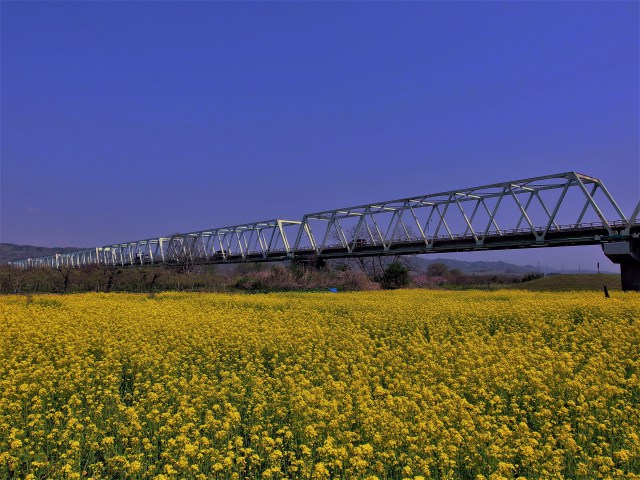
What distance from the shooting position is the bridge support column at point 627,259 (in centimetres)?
3975

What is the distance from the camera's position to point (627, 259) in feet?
134

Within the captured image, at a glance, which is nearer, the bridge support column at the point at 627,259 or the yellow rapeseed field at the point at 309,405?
the yellow rapeseed field at the point at 309,405

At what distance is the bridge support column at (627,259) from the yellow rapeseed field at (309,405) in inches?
1174

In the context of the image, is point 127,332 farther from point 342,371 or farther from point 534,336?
point 534,336

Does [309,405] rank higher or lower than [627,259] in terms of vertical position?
lower

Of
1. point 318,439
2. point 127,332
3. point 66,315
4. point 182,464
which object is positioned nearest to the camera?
point 182,464

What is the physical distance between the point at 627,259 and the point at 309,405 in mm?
42936

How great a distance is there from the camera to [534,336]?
13.5m

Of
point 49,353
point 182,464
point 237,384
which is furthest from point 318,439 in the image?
point 49,353

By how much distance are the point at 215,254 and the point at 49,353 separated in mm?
86366

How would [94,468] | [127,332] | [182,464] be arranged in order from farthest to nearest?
1. [127,332]
2. [94,468]
3. [182,464]

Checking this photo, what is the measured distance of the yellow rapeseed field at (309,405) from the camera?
5.76 meters

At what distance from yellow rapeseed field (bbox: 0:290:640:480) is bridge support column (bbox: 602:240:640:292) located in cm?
2981

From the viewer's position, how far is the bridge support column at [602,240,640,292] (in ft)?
130
